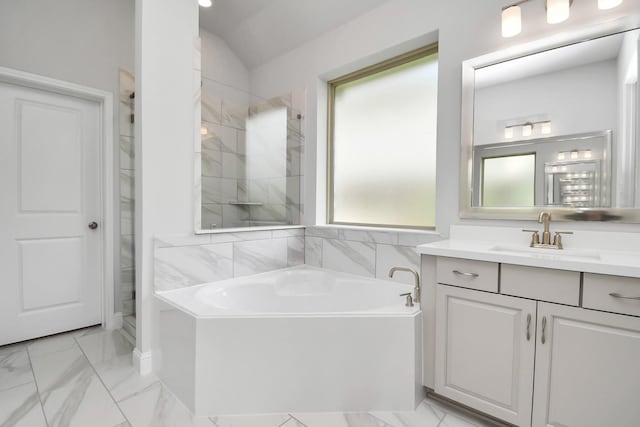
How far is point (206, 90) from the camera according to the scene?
2.40m

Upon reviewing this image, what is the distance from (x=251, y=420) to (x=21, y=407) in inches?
47.6

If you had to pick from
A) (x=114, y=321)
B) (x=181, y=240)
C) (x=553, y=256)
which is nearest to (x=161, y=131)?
(x=181, y=240)

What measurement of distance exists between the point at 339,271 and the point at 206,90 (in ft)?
5.84

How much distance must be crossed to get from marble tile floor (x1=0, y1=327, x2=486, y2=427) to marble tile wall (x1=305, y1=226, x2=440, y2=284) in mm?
906

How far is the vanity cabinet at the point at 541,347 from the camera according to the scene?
1.18m

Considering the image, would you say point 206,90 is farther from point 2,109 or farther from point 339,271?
point 339,271

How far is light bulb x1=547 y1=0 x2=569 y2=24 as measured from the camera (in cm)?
162

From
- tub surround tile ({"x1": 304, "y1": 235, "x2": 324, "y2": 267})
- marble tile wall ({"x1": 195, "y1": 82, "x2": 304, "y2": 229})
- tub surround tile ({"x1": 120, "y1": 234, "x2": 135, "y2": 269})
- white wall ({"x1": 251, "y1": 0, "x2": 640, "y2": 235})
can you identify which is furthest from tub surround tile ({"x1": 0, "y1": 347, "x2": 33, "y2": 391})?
white wall ({"x1": 251, "y1": 0, "x2": 640, "y2": 235})

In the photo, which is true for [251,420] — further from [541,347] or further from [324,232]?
[324,232]

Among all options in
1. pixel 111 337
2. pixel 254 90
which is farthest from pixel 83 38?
pixel 111 337

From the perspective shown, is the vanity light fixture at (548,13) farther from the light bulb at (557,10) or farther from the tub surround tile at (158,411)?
the tub surround tile at (158,411)

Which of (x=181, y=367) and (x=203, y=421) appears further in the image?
(x=181, y=367)

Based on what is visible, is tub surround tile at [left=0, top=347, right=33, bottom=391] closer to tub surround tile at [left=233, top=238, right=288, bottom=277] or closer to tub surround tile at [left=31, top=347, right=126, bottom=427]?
tub surround tile at [left=31, top=347, right=126, bottom=427]

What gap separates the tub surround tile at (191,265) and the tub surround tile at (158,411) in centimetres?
60
